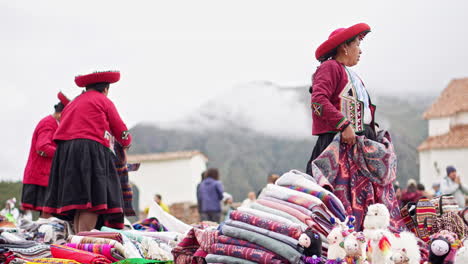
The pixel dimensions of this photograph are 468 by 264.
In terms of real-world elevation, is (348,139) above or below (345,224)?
above

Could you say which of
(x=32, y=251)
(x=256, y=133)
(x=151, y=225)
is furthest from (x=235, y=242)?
(x=256, y=133)

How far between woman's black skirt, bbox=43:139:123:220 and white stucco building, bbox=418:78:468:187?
3233 centimetres

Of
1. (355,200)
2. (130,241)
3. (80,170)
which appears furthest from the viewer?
(80,170)

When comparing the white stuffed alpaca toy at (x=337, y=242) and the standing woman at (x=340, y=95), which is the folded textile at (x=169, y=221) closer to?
the standing woman at (x=340, y=95)

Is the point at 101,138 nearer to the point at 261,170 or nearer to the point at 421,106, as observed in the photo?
the point at 261,170

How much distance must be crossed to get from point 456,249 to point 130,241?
8.86ft

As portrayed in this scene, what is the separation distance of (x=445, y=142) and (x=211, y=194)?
2561cm

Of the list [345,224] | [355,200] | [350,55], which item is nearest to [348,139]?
[355,200]

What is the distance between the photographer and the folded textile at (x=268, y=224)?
3967 millimetres

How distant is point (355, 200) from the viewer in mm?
4957

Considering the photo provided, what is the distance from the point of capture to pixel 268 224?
13.4 ft

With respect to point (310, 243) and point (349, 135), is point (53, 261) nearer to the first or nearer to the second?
point (310, 243)

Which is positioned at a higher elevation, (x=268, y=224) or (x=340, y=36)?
(x=340, y=36)

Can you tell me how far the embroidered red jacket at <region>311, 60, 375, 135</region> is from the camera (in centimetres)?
520
